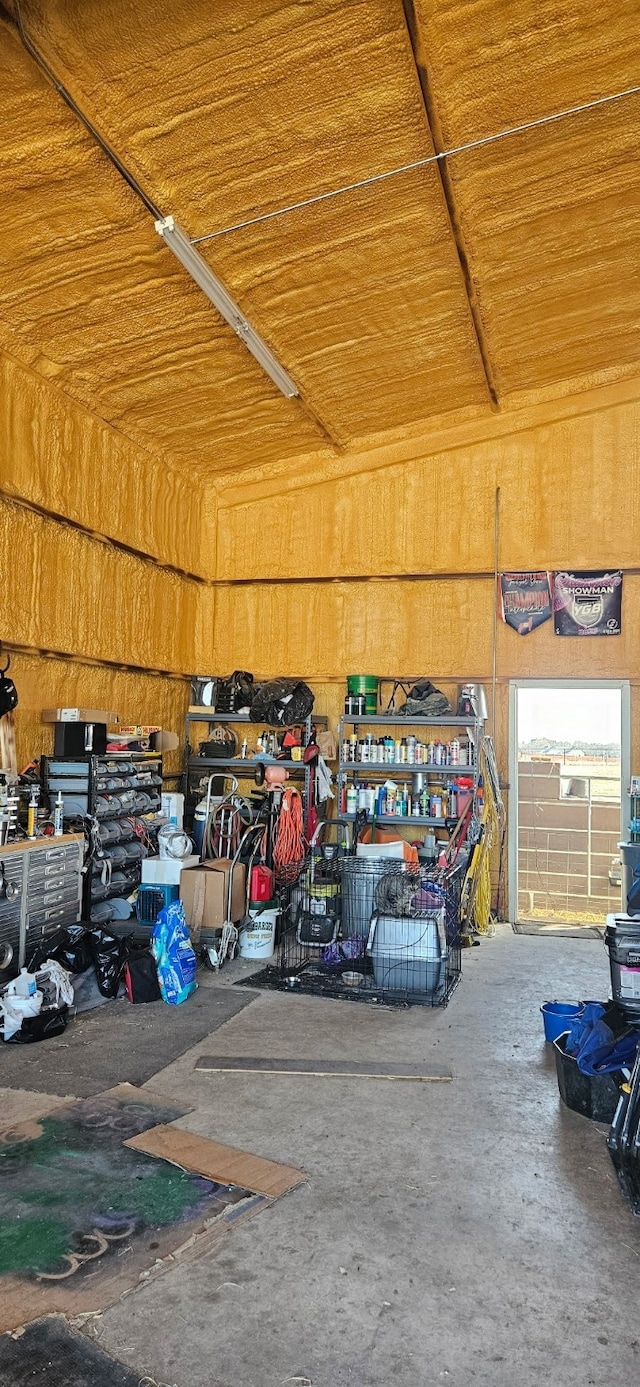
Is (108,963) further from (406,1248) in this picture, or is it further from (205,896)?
(406,1248)

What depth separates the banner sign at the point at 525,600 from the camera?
8742 mm

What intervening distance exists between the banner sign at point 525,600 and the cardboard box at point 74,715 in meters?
4.17

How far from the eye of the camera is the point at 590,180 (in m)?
5.84

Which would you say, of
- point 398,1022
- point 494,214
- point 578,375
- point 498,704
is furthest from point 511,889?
point 494,214

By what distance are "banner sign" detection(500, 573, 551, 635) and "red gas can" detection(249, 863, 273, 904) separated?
3664 millimetres

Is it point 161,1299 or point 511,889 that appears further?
point 511,889

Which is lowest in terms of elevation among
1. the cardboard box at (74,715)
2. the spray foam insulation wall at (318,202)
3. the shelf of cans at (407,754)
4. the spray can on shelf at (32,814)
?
the spray can on shelf at (32,814)

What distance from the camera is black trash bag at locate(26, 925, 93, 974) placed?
5.68 meters

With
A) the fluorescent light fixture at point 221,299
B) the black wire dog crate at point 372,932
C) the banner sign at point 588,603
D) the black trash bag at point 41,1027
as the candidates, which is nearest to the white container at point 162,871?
the black wire dog crate at point 372,932

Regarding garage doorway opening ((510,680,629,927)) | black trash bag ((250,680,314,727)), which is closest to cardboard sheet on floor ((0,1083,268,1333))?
black trash bag ((250,680,314,727))

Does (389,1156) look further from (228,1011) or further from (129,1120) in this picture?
(228,1011)

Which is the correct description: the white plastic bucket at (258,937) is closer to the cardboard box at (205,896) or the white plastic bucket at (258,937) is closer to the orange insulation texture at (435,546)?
the cardboard box at (205,896)

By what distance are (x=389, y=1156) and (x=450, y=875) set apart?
134 inches

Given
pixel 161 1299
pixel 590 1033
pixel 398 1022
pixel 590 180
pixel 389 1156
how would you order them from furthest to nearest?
pixel 590 180
pixel 398 1022
pixel 590 1033
pixel 389 1156
pixel 161 1299
